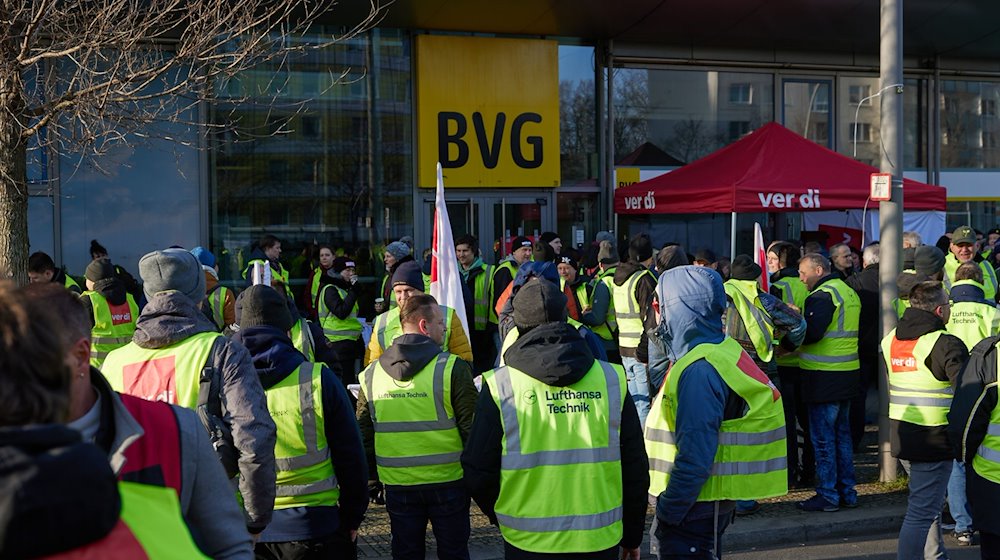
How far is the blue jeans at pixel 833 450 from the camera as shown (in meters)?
7.67

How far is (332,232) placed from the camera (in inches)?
561

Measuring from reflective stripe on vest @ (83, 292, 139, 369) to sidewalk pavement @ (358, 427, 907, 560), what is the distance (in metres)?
2.85

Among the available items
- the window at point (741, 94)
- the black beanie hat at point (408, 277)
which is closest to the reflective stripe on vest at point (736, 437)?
the black beanie hat at point (408, 277)

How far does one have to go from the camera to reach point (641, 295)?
8922mm

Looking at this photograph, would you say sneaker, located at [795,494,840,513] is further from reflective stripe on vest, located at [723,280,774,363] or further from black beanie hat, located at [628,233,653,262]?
black beanie hat, located at [628,233,653,262]

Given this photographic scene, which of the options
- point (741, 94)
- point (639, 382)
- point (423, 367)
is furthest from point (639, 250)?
point (741, 94)

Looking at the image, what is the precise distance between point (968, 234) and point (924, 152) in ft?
29.7

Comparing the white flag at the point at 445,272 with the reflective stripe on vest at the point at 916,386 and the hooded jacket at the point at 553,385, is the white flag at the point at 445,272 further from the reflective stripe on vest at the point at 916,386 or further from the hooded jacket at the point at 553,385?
the hooded jacket at the point at 553,385

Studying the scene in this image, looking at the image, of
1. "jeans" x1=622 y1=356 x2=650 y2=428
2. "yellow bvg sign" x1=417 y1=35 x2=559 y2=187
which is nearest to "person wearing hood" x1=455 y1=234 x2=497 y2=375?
"jeans" x1=622 y1=356 x2=650 y2=428

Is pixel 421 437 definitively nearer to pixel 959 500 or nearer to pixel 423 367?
pixel 423 367

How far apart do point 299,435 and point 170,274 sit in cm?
90

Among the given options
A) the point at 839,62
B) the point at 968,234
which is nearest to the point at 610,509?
the point at 968,234

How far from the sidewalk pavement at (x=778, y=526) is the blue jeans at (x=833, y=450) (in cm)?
17

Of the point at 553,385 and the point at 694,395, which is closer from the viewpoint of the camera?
the point at 553,385
